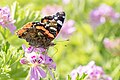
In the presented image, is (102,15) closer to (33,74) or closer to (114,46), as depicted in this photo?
(114,46)

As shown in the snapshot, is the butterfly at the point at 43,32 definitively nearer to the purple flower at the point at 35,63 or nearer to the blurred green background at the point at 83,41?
the purple flower at the point at 35,63

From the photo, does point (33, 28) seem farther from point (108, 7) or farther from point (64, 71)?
point (108, 7)

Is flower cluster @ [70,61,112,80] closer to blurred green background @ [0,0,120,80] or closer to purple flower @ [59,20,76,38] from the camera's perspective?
blurred green background @ [0,0,120,80]

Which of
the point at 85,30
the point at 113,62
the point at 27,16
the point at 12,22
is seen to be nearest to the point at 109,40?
the point at 113,62

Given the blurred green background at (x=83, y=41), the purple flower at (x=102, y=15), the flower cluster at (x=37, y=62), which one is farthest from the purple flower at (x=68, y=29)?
the flower cluster at (x=37, y=62)

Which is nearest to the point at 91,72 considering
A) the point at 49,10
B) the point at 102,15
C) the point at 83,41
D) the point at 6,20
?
the point at 6,20

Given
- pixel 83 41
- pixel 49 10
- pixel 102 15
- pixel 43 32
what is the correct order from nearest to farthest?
pixel 43 32 < pixel 49 10 < pixel 102 15 < pixel 83 41

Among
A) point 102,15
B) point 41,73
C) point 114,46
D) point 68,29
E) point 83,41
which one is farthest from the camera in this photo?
point 83,41
